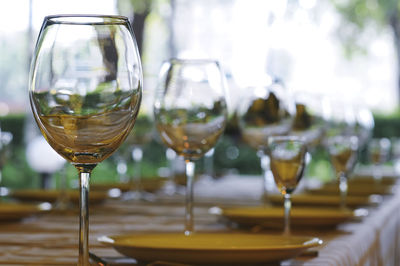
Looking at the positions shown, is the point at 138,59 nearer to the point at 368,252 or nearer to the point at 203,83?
the point at 203,83

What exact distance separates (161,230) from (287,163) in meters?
0.27

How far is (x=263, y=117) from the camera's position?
6.59 feet

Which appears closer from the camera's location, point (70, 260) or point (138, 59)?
point (138, 59)

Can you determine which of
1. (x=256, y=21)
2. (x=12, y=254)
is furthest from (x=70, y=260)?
(x=256, y=21)

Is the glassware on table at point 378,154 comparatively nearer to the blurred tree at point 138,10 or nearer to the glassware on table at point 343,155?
the glassware on table at point 343,155

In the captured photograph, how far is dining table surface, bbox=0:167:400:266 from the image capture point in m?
1.05

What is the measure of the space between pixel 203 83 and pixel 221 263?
433mm

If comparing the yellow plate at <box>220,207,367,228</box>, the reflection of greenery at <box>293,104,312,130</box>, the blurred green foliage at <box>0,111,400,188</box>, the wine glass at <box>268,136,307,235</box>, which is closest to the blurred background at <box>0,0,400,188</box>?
the blurred green foliage at <box>0,111,400,188</box>

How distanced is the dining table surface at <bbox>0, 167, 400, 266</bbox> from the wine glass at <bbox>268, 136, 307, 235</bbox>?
97 mm

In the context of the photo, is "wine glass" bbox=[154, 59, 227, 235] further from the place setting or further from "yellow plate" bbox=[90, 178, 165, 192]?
"yellow plate" bbox=[90, 178, 165, 192]

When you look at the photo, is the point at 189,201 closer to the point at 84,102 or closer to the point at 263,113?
the point at 84,102

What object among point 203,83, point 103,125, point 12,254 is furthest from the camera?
point 203,83

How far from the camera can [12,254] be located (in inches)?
42.0

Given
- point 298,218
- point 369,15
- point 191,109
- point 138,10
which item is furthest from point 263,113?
point 369,15
